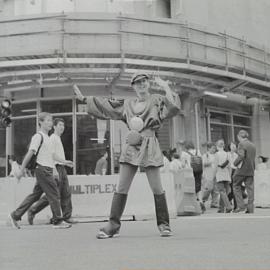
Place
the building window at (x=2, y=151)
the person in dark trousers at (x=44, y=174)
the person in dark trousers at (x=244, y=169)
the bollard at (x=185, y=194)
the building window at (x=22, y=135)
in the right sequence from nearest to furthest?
1. the person in dark trousers at (x=44, y=174)
2. the bollard at (x=185, y=194)
3. the person in dark trousers at (x=244, y=169)
4. the building window at (x=22, y=135)
5. the building window at (x=2, y=151)

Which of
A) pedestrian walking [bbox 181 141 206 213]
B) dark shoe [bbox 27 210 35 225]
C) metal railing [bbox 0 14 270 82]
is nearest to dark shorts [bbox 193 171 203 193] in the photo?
pedestrian walking [bbox 181 141 206 213]

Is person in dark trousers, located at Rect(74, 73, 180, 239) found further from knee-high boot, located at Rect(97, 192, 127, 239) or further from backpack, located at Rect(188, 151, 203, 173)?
backpack, located at Rect(188, 151, 203, 173)

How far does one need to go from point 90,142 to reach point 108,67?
2.69m

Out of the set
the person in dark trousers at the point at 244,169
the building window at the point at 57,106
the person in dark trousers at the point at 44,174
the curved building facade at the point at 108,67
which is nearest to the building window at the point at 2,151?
the curved building facade at the point at 108,67

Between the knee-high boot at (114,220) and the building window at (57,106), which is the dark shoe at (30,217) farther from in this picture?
the building window at (57,106)

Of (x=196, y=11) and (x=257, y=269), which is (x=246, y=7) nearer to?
(x=196, y=11)

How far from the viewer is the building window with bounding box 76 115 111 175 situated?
16516mm

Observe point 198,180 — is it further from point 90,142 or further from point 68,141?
point 68,141

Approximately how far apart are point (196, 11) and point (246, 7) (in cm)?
301

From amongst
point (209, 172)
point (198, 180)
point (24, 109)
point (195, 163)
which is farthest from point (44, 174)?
point (24, 109)

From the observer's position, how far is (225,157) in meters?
11.5

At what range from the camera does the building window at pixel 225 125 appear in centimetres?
1943

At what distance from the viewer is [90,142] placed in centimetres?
1659

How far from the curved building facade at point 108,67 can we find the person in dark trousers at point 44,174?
7.28 metres
